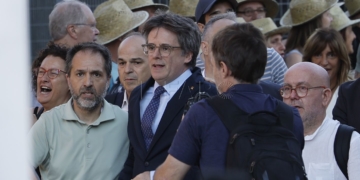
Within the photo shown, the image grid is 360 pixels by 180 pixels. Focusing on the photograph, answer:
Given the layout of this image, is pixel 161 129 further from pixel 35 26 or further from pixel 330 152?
pixel 35 26

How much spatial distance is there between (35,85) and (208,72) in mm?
1754

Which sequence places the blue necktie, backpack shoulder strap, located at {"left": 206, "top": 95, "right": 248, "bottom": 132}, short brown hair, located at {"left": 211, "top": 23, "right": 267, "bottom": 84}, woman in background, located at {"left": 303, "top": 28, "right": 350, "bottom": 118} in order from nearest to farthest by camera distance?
backpack shoulder strap, located at {"left": 206, "top": 95, "right": 248, "bottom": 132}, short brown hair, located at {"left": 211, "top": 23, "right": 267, "bottom": 84}, the blue necktie, woman in background, located at {"left": 303, "top": 28, "right": 350, "bottom": 118}

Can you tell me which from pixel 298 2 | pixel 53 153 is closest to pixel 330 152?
pixel 53 153

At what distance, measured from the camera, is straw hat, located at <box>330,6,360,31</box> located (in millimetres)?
7500

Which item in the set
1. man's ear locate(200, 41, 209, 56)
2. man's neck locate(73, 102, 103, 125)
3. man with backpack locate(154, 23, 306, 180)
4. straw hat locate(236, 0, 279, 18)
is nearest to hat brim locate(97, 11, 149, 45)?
straw hat locate(236, 0, 279, 18)

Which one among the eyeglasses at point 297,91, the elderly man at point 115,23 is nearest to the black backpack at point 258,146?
the eyeglasses at point 297,91

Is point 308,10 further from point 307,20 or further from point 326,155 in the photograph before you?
point 326,155

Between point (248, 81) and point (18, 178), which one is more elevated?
point (18, 178)

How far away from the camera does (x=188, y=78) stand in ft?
13.1

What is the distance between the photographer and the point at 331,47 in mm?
6012

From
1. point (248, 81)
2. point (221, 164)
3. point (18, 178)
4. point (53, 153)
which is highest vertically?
point (18, 178)

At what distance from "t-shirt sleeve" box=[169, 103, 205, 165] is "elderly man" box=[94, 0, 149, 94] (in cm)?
412

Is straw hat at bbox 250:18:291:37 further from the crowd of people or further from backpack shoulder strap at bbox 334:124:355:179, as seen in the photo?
backpack shoulder strap at bbox 334:124:355:179

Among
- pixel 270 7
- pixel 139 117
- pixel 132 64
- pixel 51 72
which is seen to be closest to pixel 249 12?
pixel 270 7
